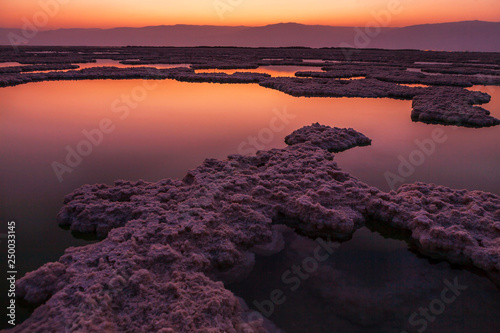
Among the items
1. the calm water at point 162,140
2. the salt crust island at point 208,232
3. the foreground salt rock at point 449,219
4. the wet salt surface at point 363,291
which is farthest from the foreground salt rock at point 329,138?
the wet salt surface at point 363,291

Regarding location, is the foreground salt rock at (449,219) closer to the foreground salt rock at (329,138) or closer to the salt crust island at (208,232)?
the salt crust island at (208,232)

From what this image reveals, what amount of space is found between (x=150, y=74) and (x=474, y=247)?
2787cm

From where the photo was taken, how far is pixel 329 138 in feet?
34.5

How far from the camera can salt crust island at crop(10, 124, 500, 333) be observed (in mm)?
3596

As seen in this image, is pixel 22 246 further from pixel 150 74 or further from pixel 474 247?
pixel 150 74

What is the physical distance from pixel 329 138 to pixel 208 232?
670 centimetres

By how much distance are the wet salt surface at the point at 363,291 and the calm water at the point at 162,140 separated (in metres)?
2.92

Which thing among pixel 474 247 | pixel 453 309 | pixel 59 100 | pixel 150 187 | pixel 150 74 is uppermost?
pixel 150 74

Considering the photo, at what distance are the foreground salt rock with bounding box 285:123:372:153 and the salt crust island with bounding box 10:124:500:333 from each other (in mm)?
1932

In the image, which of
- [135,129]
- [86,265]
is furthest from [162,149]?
[86,265]

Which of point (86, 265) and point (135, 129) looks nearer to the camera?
point (86, 265)

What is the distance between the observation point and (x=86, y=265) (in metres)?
4.28

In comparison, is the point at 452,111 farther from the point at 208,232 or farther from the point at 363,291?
the point at 208,232

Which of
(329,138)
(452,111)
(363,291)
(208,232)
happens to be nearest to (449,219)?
(363,291)
